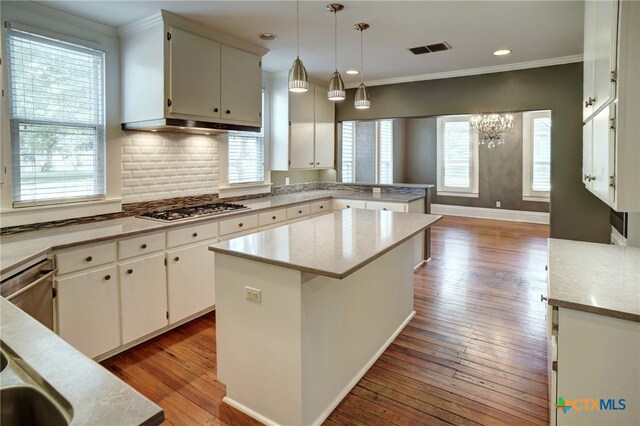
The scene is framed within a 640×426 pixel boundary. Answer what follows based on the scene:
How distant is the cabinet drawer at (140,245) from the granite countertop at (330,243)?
0.92 metres

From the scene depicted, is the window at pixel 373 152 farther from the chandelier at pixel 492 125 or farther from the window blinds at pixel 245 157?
the window blinds at pixel 245 157

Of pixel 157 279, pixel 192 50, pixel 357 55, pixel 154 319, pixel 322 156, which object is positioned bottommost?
pixel 154 319

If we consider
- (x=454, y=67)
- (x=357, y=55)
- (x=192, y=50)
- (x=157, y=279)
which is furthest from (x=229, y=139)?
(x=454, y=67)

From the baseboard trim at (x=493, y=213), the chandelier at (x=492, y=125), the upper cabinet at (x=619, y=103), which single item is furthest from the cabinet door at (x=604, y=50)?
the baseboard trim at (x=493, y=213)

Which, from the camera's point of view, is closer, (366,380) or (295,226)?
(366,380)

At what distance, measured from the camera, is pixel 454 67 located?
4566 millimetres

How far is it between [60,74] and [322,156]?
10.7ft

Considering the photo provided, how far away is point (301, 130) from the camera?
5055mm

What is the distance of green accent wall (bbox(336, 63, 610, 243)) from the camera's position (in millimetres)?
4164

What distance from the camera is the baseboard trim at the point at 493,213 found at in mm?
8258

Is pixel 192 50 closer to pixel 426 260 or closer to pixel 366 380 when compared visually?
pixel 366 380

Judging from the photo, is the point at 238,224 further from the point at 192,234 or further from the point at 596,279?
the point at 596,279

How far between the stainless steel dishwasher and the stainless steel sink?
1.21m

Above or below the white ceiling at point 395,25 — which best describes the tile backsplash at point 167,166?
below
